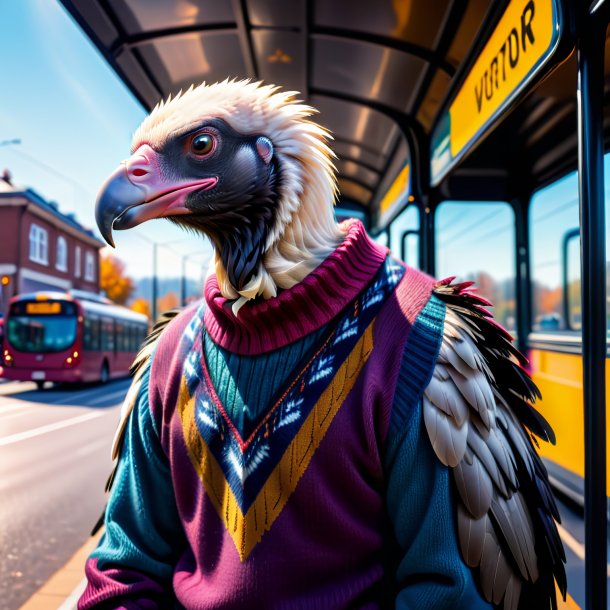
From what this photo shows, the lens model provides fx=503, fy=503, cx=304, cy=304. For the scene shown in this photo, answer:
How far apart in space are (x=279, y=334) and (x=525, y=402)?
525 mm

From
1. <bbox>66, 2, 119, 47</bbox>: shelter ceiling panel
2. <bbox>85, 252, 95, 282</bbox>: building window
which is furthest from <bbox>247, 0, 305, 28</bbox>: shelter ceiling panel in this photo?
<bbox>85, 252, 95, 282</bbox>: building window

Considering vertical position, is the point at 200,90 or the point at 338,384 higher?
the point at 200,90

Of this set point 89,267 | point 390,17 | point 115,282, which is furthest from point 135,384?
point 115,282

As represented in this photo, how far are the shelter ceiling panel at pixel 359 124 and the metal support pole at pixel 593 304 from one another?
9.68 feet

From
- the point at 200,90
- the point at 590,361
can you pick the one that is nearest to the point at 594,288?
the point at 590,361

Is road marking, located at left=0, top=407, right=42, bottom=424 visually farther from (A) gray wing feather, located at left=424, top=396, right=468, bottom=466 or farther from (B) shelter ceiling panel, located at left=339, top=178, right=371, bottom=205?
(B) shelter ceiling panel, located at left=339, top=178, right=371, bottom=205

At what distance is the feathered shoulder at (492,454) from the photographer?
32.6 inches

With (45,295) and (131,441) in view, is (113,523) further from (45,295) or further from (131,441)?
(45,295)

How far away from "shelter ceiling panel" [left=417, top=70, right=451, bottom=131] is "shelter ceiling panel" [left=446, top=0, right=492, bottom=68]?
6.6 inches

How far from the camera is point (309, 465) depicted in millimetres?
846

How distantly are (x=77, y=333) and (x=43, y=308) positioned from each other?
81 centimetres

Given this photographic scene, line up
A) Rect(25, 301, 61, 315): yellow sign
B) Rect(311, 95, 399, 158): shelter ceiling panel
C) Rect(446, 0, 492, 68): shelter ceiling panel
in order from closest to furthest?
Rect(446, 0, 492, 68): shelter ceiling panel, Rect(311, 95, 399, 158): shelter ceiling panel, Rect(25, 301, 61, 315): yellow sign

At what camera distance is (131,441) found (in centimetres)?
105

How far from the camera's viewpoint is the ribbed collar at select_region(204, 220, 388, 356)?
34.8 inches
